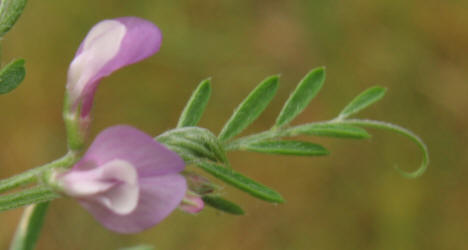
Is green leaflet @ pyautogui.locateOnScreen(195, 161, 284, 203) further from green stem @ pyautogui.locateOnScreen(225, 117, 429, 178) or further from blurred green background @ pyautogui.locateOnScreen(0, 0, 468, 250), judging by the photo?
blurred green background @ pyautogui.locateOnScreen(0, 0, 468, 250)

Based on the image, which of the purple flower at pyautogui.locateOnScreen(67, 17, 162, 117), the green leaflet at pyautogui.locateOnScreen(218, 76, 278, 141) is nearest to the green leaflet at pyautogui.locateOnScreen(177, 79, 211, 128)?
the green leaflet at pyautogui.locateOnScreen(218, 76, 278, 141)

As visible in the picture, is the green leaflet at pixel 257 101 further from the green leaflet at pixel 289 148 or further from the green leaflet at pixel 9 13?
the green leaflet at pixel 9 13

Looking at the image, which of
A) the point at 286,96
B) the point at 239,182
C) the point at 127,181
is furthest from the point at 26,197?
the point at 286,96

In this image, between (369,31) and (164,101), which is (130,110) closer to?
(164,101)

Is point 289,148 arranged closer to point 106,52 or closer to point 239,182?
point 239,182

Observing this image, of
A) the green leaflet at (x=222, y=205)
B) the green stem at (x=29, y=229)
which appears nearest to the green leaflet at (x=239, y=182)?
the green leaflet at (x=222, y=205)

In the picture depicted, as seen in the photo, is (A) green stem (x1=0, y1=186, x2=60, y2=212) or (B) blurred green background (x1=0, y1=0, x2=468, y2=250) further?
(B) blurred green background (x1=0, y1=0, x2=468, y2=250)

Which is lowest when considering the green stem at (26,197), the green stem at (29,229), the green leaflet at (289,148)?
the green stem at (29,229)
